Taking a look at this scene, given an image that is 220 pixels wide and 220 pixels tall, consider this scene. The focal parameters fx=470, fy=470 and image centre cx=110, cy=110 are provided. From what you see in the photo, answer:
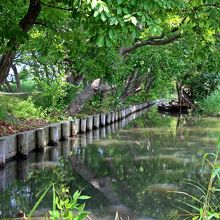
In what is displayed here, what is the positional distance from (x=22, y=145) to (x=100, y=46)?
19.6 feet

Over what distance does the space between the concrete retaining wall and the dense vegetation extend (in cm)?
85

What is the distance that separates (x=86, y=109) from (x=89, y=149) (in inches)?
345

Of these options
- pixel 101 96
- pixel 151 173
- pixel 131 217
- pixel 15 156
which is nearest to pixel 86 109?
pixel 101 96

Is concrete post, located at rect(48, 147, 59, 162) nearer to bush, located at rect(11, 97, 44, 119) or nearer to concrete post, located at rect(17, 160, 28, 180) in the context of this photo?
concrete post, located at rect(17, 160, 28, 180)

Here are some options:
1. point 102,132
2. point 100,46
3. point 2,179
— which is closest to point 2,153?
point 2,179

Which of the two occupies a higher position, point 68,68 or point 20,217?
point 68,68

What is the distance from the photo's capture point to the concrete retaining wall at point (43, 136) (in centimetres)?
1088

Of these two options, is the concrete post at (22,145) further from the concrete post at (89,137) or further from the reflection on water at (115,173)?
the concrete post at (89,137)

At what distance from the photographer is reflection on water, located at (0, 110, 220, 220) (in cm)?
746

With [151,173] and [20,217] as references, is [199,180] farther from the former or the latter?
[20,217]

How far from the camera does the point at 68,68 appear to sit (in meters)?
22.9

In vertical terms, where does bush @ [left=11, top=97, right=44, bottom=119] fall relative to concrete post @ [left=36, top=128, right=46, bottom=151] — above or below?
above

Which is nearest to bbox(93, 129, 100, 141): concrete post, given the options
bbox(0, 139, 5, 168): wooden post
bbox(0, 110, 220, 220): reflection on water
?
bbox(0, 110, 220, 220): reflection on water

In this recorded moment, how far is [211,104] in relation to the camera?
107ft
